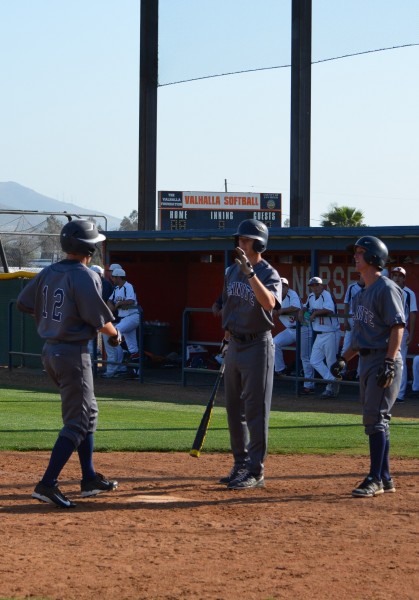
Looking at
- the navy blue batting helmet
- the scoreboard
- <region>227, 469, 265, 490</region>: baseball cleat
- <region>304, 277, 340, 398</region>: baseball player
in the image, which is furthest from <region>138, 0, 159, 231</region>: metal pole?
<region>227, 469, 265, 490</region>: baseball cleat

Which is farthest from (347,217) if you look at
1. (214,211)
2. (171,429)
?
(171,429)

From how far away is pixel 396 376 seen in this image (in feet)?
22.7

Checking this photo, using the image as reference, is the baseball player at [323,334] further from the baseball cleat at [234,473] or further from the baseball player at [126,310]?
the baseball cleat at [234,473]

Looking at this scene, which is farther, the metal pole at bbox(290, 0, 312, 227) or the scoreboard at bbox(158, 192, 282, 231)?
the scoreboard at bbox(158, 192, 282, 231)

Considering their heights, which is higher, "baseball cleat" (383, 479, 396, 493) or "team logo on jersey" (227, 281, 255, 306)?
"team logo on jersey" (227, 281, 255, 306)

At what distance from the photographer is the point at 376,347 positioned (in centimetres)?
693

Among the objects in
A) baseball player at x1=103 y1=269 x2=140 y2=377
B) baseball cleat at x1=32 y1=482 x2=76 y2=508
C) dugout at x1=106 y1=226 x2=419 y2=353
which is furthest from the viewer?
baseball player at x1=103 y1=269 x2=140 y2=377

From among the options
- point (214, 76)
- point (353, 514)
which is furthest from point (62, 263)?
point (214, 76)

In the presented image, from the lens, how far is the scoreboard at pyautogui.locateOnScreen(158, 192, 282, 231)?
33.5 m

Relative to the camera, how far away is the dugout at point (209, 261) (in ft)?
50.7

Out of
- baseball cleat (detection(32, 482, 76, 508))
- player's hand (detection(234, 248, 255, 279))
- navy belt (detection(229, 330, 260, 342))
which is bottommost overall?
baseball cleat (detection(32, 482, 76, 508))

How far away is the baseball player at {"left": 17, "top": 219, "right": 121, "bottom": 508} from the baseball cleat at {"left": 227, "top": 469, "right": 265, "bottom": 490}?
112 cm

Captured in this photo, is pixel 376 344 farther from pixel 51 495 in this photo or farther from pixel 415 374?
pixel 415 374

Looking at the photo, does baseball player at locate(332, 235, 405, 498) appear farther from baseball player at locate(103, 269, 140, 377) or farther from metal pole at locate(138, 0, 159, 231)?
metal pole at locate(138, 0, 159, 231)
